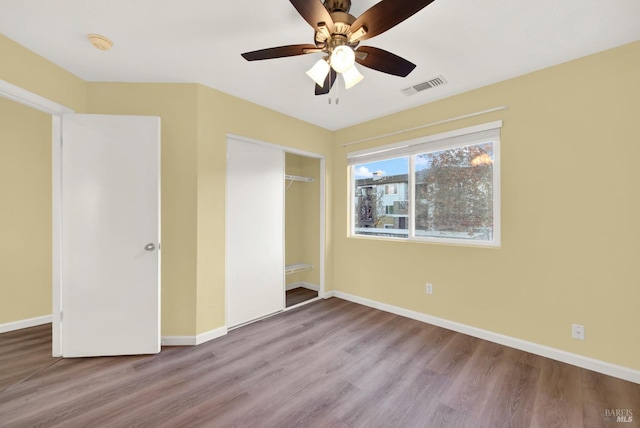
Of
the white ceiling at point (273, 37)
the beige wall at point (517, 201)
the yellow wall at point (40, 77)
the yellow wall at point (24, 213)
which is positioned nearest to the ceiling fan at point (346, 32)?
the white ceiling at point (273, 37)

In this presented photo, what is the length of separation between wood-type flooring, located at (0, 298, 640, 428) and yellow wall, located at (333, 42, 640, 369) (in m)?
0.34

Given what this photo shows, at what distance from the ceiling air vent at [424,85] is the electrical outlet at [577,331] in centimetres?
247

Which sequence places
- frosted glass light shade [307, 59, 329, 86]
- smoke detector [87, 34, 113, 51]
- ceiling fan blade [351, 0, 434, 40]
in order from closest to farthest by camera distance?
ceiling fan blade [351, 0, 434, 40]
frosted glass light shade [307, 59, 329, 86]
smoke detector [87, 34, 113, 51]

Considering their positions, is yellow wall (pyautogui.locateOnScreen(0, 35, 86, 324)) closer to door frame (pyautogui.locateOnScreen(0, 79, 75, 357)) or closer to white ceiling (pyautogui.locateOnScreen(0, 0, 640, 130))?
door frame (pyautogui.locateOnScreen(0, 79, 75, 357))

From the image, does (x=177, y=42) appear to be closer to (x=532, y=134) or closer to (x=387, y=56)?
(x=387, y=56)

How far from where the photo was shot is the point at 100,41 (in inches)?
76.0

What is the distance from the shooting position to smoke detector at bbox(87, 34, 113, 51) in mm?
1898

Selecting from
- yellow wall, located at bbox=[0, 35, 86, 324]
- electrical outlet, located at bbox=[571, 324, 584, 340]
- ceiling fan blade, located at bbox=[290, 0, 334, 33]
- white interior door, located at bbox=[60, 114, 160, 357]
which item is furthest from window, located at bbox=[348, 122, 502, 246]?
yellow wall, located at bbox=[0, 35, 86, 324]

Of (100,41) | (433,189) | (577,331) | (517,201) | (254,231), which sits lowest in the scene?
(577,331)

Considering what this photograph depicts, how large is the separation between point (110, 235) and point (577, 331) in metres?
4.14

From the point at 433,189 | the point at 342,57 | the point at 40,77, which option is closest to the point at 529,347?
the point at 433,189

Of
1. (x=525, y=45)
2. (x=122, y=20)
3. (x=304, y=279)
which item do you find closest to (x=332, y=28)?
(x=122, y=20)

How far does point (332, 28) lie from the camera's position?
146cm

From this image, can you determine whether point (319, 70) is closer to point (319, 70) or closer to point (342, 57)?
point (319, 70)
